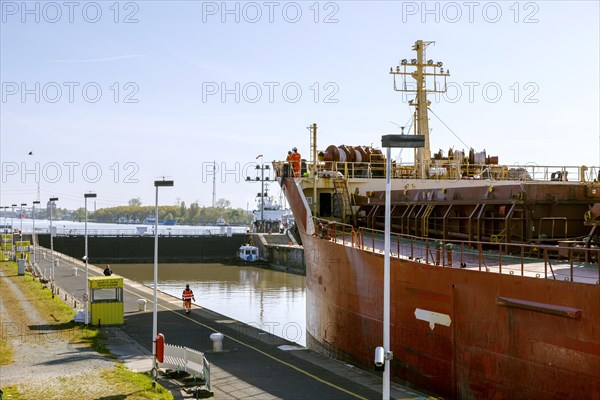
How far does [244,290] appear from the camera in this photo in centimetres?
5250

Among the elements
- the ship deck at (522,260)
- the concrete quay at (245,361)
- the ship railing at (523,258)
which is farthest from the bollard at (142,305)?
the ship deck at (522,260)

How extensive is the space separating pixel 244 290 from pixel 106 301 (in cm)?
2653

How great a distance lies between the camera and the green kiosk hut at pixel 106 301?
1029 inches

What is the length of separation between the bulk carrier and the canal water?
24.0 feet

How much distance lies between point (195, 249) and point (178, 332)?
187ft

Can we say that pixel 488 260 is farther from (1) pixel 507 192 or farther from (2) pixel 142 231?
(2) pixel 142 231

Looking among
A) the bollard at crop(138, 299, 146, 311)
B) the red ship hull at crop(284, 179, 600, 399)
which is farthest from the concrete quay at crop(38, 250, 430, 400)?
the red ship hull at crop(284, 179, 600, 399)

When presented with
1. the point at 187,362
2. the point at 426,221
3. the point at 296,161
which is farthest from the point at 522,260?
the point at 296,161

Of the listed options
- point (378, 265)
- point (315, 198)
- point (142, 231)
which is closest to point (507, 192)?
point (378, 265)

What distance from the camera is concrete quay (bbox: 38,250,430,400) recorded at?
16.5m

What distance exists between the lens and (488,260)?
675 inches

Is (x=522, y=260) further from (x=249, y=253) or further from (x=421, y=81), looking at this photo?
(x=249, y=253)

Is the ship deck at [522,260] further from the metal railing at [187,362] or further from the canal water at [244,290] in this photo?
the canal water at [244,290]

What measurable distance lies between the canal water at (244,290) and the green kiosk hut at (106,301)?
8284 millimetres
